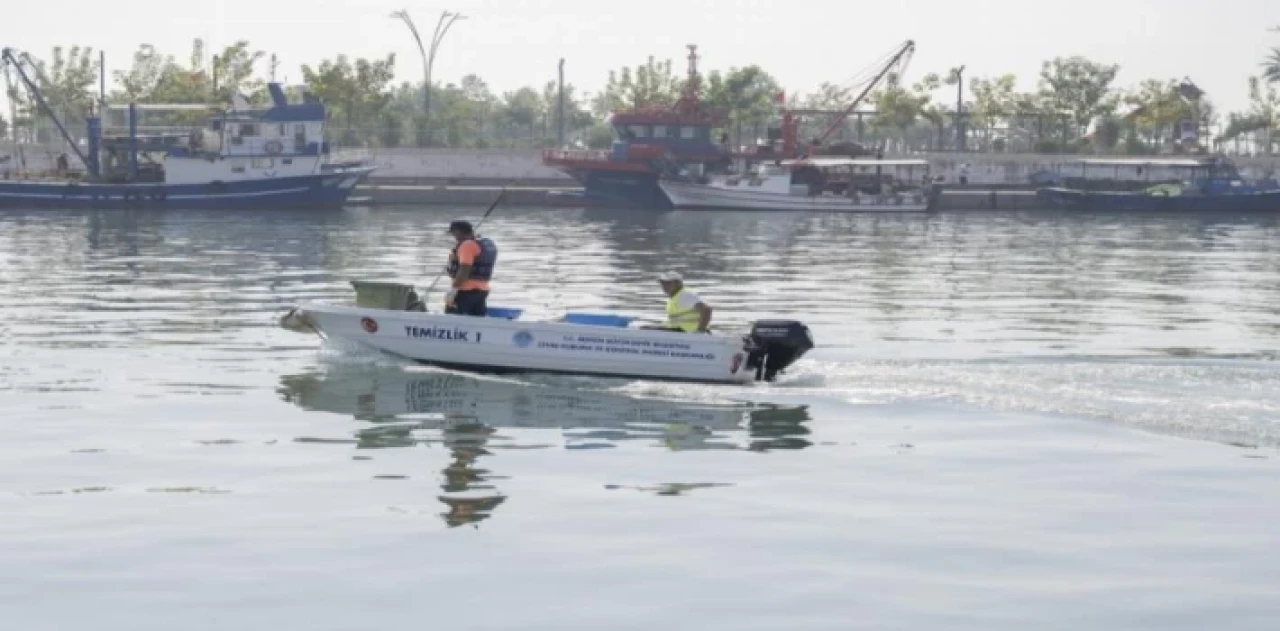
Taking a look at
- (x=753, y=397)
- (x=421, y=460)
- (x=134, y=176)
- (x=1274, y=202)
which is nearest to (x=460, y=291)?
(x=753, y=397)

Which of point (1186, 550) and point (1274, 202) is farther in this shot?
point (1274, 202)

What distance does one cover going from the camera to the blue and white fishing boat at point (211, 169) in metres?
76.1

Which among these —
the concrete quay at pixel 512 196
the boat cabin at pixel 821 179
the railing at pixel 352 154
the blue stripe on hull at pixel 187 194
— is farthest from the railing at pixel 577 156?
the blue stripe on hull at pixel 187 194

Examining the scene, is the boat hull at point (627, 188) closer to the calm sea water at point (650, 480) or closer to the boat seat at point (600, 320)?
the calm sea water at point (650, 480)

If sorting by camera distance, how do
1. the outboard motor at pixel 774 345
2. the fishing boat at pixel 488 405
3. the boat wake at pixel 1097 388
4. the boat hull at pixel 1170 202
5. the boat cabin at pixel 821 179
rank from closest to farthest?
the boat wake at pixel 1097 388 < the fishing boat at pixel 488 405 < the outboard motor at pixel 774 345 < the boat hull at pixel 1170 202 < the boat cabin at pixel 821 179

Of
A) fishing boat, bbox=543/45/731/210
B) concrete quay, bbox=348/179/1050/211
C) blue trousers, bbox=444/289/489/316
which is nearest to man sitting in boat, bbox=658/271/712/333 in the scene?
blue trousers, bbox=444/289/489/316

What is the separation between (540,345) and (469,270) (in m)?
1.25

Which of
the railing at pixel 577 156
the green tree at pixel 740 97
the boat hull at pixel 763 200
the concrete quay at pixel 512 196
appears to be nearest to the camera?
the boat hull at pixel 763 200

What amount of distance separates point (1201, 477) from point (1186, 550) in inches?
116

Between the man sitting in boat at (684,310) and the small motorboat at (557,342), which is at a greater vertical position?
the man sitting in boat at (684,310)

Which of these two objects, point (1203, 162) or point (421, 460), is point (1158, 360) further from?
point (1203, 162)

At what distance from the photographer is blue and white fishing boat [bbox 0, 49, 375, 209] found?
76062mm

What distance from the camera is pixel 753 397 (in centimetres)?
2242

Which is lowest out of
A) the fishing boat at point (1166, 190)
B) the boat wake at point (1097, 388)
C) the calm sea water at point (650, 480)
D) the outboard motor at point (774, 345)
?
the calm sea water at point (650, 480)
